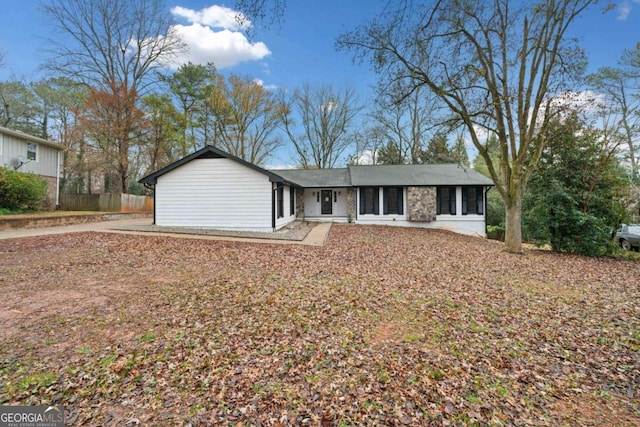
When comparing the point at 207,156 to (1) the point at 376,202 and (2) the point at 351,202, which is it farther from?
(1) the point at 376,202

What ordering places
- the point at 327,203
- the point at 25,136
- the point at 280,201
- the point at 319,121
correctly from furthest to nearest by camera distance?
the point at 319,121 → the point at 327,203 → the point at 25,136 → the point at 280,201

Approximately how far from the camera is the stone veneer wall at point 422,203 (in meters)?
16.9

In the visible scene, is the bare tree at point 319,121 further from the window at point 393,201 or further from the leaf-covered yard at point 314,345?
the leaf-covered yard at point 314,345

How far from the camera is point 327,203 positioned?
19094 millimetres

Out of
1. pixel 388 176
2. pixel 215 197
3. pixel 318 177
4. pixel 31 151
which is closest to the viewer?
pixel 215 197

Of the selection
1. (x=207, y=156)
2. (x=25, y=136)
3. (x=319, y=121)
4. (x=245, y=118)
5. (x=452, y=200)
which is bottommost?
(x=452, y=200)

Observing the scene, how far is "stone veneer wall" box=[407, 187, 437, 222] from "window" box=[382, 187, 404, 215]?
630 mm

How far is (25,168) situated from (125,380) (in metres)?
20.1

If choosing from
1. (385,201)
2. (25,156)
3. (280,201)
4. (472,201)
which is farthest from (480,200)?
(25,156)

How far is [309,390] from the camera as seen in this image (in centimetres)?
247

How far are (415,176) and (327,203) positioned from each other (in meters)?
6.00

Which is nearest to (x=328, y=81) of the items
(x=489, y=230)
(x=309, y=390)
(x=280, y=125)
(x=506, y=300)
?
(x=280, y=125)

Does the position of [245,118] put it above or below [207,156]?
above

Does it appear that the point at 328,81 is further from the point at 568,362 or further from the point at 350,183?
the point at 568,362
